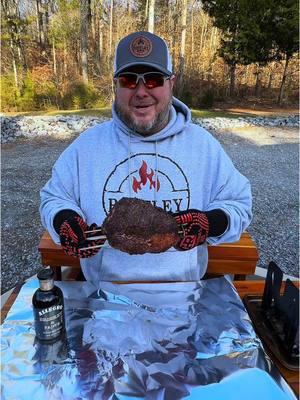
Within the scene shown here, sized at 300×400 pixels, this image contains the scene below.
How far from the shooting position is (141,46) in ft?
6.01

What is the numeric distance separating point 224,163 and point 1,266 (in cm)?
315

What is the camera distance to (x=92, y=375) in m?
1.18

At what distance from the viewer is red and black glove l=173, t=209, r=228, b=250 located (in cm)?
154

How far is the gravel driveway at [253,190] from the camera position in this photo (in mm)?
4359

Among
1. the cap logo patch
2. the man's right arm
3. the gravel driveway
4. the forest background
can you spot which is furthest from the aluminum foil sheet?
the forest background

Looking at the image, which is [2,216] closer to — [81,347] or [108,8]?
[81,347]

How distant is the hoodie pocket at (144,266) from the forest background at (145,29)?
12744 millimetres

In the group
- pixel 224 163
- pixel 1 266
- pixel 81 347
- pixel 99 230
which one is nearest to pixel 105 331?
pixel 81 347

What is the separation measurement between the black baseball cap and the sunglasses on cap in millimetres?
28

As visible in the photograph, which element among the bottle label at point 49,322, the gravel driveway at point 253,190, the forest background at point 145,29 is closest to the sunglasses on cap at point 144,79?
the bottle label at point 49,322

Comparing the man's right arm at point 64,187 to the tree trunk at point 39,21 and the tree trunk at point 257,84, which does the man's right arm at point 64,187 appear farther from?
the tree trunk at point 39,21

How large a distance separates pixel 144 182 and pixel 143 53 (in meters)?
0.67

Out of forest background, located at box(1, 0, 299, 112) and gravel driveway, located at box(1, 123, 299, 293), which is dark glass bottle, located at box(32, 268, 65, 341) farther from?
forest background, located at box(1, 0, 299, 112)

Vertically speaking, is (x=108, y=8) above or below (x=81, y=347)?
above
